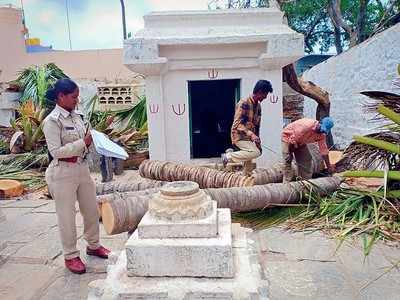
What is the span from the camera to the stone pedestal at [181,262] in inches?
75.3

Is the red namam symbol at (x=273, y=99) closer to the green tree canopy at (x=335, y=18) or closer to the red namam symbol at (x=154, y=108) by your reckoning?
the red namam symbol at (x=154, y=108)

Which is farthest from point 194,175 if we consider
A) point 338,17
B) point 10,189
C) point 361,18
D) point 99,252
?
point 361,18

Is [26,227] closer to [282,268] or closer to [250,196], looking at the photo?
[250,196]

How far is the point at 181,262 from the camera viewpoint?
2.00 metres

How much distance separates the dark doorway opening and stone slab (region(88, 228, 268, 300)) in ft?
20.8

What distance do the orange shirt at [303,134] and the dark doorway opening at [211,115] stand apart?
9.15 feet

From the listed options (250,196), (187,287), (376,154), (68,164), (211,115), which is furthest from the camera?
(211,115)

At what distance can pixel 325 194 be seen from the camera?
200 inches

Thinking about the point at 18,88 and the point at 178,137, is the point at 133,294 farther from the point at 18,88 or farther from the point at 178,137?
the point at 18,88

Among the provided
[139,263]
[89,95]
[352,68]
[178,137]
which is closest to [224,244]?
[139,263]

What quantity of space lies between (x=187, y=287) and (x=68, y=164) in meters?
1.94

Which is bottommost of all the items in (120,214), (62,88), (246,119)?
(120,214)

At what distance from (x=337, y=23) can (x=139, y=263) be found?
15.2 m

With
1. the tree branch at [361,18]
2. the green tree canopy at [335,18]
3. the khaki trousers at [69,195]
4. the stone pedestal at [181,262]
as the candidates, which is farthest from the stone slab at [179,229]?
the tree branch at [361,18]
